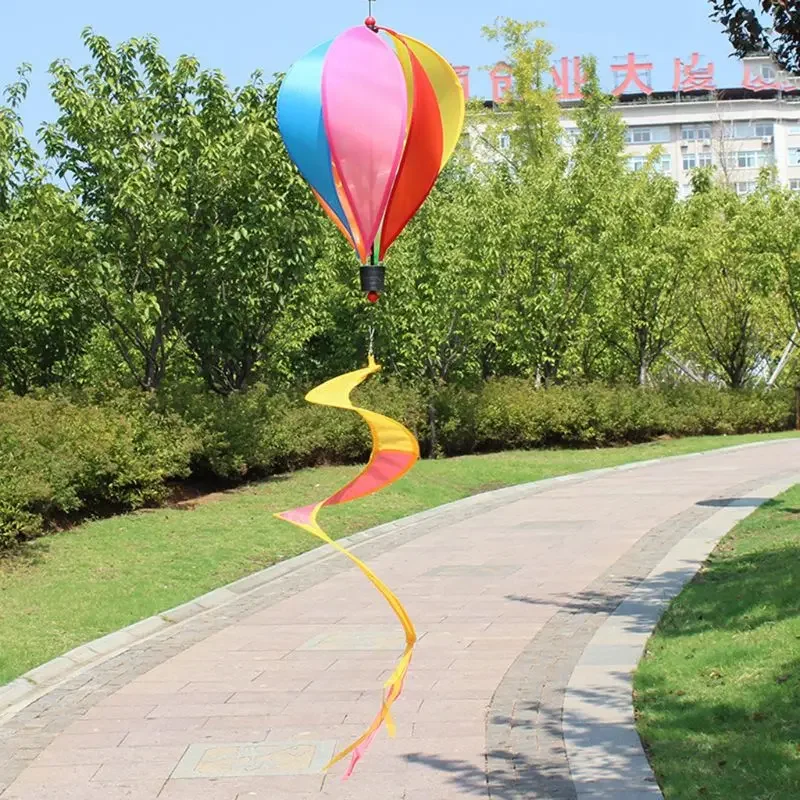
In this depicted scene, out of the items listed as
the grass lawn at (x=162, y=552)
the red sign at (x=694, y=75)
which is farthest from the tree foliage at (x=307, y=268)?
the red sign at (x=694, y=75)

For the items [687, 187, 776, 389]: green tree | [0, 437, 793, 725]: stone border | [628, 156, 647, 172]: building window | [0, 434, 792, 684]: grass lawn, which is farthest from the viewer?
[628, 156, 647, 172]: building window

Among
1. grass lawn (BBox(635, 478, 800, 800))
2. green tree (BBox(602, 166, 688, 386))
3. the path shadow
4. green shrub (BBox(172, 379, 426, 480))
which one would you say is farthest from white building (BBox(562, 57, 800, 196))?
grass lawn (BBox(635, 478, 800, 800))

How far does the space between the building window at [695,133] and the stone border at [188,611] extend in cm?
7147

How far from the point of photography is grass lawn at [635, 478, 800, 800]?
5.55 metres

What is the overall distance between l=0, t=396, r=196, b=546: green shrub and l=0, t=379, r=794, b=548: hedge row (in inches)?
0.7

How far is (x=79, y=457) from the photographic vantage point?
49.2 feet

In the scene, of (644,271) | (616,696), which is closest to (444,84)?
(616,696)

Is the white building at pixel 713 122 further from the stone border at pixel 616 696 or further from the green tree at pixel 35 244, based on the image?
the stone border at pixel 616 696

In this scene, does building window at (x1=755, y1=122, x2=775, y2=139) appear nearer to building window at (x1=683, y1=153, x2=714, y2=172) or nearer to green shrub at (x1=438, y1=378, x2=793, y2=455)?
building window at (x1=683, y1=153, x2=714, y2=172)

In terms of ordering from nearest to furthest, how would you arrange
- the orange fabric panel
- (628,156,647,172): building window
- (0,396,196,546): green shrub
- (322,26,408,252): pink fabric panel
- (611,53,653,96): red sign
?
(322,26,408,252): pink fabric panel < the orange fabric panel < (0,396,196,546): green shrub < (628,156,647,172): building window < (611,53,653,96): red sign

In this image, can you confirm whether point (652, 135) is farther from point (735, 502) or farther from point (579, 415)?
point (735, 502)

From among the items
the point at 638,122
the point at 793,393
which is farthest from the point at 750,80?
the point at 793,393

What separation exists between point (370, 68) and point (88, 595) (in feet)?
21.8

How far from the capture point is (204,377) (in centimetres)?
2236
